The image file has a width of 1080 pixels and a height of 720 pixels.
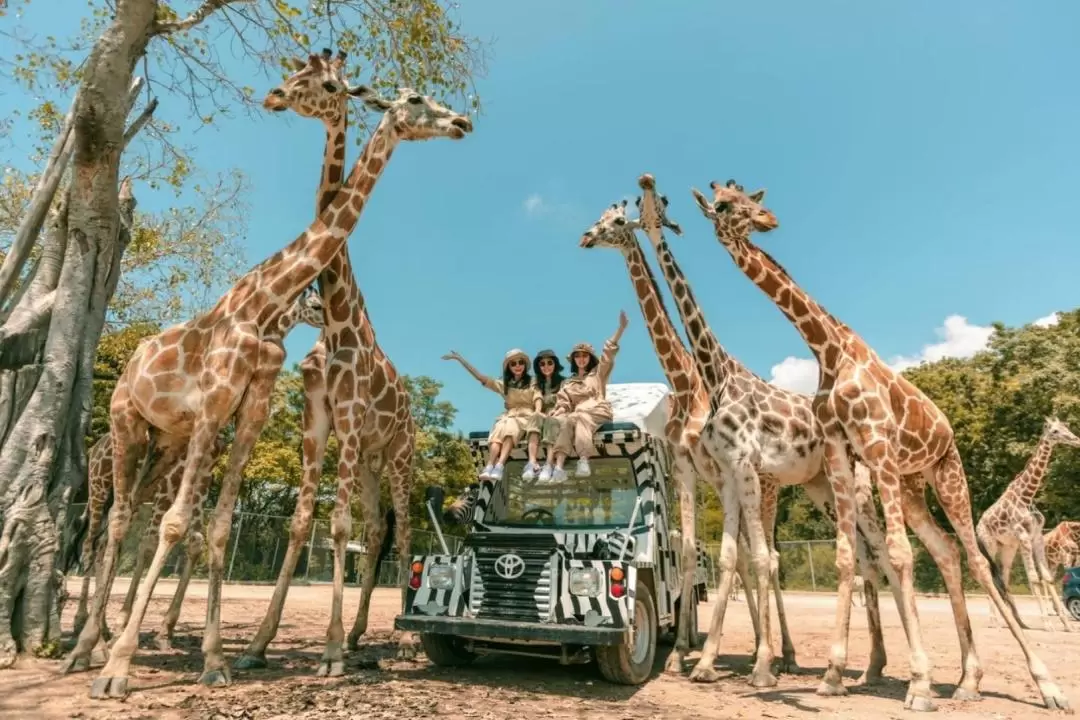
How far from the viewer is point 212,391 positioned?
5941mm

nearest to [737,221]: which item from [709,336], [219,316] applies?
[709,336]

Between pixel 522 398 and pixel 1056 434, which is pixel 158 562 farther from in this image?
pixel 1056 434

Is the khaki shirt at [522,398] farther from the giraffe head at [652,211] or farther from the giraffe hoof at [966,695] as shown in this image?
the giraffe hoof at [966,695]

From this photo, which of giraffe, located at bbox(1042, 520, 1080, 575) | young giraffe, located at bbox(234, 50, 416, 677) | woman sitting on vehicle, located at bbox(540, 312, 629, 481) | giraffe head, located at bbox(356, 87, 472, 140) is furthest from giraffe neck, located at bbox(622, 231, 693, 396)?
giraffe, located at bbox(1042, 520, 1080, 575)

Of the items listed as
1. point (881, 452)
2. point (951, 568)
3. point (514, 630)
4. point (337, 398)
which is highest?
point (337, 398)

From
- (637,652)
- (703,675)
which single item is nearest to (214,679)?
(637,652)

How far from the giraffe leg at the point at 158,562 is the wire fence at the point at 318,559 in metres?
12.3

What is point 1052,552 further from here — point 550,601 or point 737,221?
point 550,601

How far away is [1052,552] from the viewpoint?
17.0 metres

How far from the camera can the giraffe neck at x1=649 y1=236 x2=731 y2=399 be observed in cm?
856

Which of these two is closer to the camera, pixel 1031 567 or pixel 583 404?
pixel 583 404

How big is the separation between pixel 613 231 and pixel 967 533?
214 inches

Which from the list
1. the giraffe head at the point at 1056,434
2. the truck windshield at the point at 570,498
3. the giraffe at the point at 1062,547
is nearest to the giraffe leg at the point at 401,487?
the truck windshield at the point at 570,498

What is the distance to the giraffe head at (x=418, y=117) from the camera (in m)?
7.23
